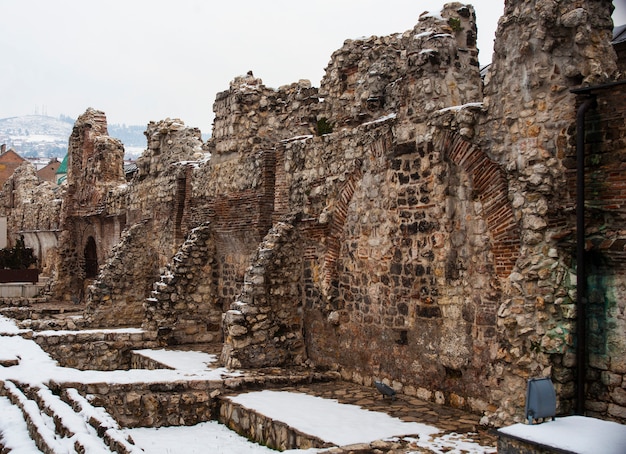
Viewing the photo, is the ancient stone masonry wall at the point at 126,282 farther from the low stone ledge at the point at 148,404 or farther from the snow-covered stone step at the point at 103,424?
the snow-covered stone step at the point at 103,424

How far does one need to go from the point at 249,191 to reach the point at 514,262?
267 inches

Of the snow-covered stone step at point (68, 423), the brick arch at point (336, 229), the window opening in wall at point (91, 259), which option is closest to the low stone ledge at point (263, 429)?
the snow-covered stone step at point (68, 423)

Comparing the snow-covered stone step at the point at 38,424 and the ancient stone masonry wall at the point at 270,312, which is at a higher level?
the ancient stone masonry wall at the point at 270,312

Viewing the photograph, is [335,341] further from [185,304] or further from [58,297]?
[58,297]

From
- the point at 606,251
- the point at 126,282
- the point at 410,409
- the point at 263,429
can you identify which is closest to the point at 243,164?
the point at 126,282

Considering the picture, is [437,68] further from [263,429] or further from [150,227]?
[150,227]

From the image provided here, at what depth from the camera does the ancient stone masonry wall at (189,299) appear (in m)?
14.0

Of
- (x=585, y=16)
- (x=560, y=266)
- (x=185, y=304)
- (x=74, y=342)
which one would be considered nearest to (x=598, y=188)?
(x=560, y=266)

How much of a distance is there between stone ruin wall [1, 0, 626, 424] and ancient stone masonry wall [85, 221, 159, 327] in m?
3.60

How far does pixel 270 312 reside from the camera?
11.3 metres

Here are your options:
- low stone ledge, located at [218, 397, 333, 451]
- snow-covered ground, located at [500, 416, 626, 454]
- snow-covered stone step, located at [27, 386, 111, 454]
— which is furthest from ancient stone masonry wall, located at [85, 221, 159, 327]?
snow-covered ground, located at [500, 416, 626, 454]

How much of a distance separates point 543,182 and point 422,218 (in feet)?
6.86

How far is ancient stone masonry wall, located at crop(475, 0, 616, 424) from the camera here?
698 cm

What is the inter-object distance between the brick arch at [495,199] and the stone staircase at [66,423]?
4034mm
